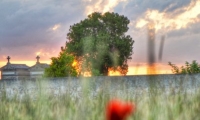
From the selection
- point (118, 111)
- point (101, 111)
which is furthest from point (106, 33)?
point (118, 111)

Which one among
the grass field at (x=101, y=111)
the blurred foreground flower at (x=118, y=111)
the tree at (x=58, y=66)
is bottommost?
the grass field at (x=101, y=111)

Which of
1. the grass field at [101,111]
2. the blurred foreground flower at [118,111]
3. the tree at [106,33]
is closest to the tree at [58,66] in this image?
the tree at [106,33]

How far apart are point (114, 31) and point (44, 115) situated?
1855 inches

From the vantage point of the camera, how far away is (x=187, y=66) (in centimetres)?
2408

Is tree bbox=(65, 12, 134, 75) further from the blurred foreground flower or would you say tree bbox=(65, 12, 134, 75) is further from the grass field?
the blurred foreground flower

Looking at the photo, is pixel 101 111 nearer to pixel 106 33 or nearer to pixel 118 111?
pixel 118 111

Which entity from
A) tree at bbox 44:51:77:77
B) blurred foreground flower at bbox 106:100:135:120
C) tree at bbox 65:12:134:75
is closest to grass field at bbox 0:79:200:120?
blurred foreground flower at bbox 106:100:135:120

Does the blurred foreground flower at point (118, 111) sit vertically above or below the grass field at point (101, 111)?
above

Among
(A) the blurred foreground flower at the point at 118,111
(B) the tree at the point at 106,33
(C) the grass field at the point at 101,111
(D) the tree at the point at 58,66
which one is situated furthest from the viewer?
(B) the tree at the point at 106,33

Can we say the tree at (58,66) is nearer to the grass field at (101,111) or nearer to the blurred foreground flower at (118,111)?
the grass field at (101,111)

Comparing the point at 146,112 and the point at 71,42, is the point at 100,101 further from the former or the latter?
the point at 71,42

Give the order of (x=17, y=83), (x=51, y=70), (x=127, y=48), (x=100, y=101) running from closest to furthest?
(x=100, y=101) → (x=17, y=83) → (x=51, y=70) → (x=127, y=48)

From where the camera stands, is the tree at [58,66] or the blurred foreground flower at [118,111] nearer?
the blurred foreground flower at [118,111]

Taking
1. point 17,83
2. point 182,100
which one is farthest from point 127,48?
point 182,100
